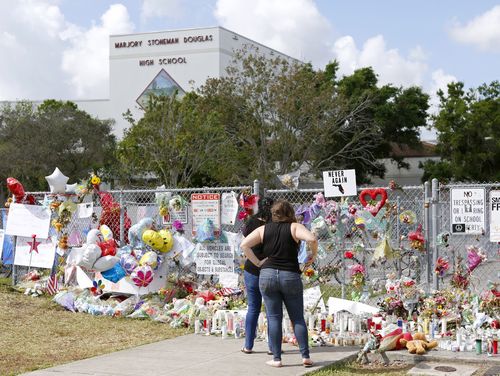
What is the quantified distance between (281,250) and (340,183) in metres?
2.95

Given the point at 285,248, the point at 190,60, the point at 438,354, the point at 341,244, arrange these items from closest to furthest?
1. the point at 285,248
2. the point at 438,354
3. the point at 341,244
4. the point at 190,60

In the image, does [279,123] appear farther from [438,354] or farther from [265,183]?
[438,354]

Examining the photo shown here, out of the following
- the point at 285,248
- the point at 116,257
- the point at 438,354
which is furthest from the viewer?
the point at 116,257

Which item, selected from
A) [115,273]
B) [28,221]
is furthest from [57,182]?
[115,273]

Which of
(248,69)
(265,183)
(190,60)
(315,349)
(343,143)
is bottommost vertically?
(315,349)

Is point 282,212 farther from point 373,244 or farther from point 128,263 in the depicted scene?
point 128,263

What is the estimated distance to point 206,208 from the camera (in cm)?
1067

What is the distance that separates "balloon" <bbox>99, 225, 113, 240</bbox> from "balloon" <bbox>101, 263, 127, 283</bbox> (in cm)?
64

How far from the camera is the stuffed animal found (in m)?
7.56

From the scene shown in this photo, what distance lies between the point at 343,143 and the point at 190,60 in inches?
885

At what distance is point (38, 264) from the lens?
1260 centimetres

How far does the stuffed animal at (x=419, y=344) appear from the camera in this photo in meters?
7.56

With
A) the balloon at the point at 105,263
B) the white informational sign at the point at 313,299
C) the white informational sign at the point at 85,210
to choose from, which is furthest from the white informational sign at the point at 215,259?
the white informational sign at the point at 85,210

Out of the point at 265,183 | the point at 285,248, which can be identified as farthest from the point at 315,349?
the point at 265,183
